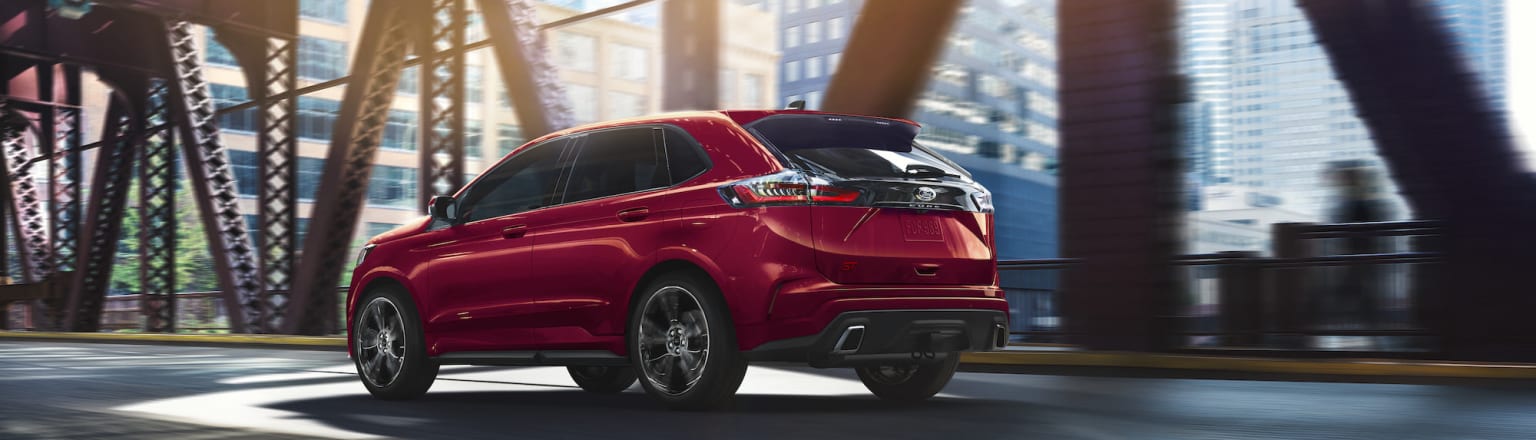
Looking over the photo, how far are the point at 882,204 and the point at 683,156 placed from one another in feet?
3.31

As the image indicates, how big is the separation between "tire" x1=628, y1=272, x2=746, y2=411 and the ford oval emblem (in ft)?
3.26

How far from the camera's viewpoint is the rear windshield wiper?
6.56m


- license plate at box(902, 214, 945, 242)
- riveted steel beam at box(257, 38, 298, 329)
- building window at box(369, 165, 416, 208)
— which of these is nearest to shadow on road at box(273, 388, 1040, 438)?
license plate at box(902, 214, 945, 242)

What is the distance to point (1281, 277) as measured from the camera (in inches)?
440

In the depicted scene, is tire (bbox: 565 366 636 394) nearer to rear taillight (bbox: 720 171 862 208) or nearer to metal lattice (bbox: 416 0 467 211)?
rear taillight (bbox: 720 171 862 208)

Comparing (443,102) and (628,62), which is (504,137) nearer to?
(628,62)

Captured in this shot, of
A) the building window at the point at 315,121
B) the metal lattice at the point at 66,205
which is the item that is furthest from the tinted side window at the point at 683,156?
the building window at the point at 315,121

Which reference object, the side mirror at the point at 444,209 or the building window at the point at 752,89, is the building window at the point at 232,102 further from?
the side mirror at the point at 444,209

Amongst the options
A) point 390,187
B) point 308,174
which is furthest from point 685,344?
point 390,187

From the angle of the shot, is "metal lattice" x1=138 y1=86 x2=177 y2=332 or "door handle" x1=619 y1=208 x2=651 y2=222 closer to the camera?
"door handle" x1=619 y1=208 x2=651 y2=222

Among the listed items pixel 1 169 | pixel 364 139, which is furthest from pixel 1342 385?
pixel 1 169

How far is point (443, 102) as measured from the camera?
690 inches

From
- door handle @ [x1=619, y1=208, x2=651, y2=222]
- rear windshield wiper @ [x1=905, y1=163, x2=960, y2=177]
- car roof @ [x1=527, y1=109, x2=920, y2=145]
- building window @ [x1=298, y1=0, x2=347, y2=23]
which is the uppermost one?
building window @ [x1=298, y1=0, x2=347, y2=23]

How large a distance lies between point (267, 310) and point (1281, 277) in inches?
571
